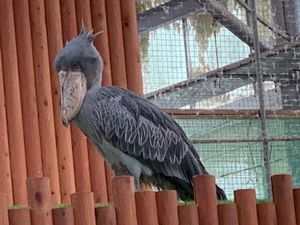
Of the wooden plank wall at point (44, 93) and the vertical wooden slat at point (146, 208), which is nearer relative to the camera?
the vertical wooden slat at point (146, 208)

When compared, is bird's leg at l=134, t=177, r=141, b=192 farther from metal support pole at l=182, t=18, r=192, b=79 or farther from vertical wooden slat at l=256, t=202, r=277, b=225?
metal support pole at l=182, t=18, r=192, b=79

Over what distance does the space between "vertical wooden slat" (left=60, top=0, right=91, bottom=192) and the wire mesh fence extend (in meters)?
0.51

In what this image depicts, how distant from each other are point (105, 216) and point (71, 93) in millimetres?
554

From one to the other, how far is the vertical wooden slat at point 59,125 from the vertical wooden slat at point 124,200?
5.62 feet

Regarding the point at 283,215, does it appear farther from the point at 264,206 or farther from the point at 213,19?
the point at 213,19

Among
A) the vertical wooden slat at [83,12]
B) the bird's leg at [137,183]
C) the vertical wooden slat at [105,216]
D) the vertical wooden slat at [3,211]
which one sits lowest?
the vertical wooden slat at [105,216]

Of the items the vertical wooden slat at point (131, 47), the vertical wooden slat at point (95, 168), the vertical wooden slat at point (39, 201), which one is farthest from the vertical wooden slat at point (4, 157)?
the vertical wooden slat at point (39, 201)

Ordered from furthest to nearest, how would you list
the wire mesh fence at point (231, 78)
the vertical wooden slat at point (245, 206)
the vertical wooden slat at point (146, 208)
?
the wire mesh fence at point (231, 78)
the vertical wooden slat at point (245, 206)
the vertical wooden slat at point (146, 208)

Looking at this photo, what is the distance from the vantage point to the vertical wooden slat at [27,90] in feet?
15.1

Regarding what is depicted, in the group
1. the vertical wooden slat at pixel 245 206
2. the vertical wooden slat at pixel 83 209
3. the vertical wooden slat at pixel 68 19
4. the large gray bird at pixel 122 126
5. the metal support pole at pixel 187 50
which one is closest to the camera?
the vertical wooden slat at pixel 83 209

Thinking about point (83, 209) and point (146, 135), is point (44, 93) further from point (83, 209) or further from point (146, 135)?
point (83, 209)

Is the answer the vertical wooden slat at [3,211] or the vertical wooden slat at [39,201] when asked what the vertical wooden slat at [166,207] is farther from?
the vertical wooden slat at [3,211]

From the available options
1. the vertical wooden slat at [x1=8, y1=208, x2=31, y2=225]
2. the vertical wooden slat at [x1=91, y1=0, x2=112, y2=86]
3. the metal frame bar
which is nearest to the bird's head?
the vertical wooden slat at [x1=8, y1=208, x2=31, y2=225]

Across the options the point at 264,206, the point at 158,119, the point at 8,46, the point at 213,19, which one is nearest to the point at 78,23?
the point at 8,46
